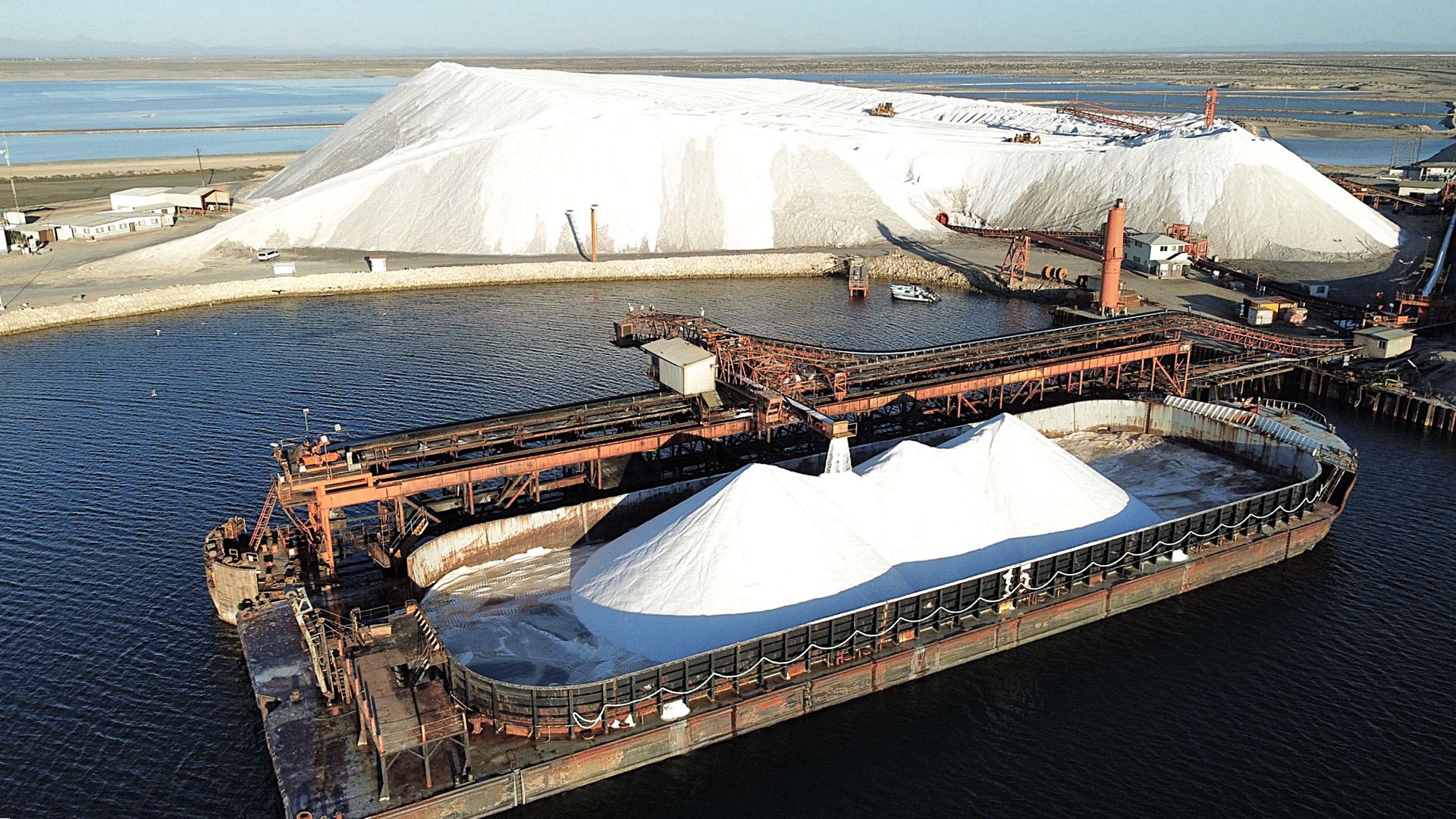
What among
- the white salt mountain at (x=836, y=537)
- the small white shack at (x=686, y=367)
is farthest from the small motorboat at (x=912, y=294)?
the white salt mountain at (x=836, y=537)

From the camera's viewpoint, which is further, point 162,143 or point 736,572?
point 162,143

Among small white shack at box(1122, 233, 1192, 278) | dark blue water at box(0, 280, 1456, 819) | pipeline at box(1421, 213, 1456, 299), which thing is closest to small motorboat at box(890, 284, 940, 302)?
small white shack at box(1122, 233, 1192, 278)

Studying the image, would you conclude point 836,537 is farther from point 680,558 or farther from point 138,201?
point 138,201

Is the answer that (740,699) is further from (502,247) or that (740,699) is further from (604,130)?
(604,130)

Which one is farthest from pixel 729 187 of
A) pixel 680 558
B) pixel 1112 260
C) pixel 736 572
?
pixel 736 572

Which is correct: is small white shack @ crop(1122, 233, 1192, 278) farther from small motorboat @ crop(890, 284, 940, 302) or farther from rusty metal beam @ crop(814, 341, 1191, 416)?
rusty metal beam @ crop(814, 341, 1191, 416)

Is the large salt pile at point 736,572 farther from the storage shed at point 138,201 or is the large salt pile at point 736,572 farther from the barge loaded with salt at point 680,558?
the storage shed at point 138,201
